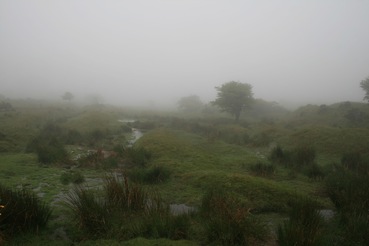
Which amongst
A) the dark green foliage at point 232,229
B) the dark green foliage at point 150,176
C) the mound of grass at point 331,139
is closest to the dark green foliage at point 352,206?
the dark green foliage at point 232,229

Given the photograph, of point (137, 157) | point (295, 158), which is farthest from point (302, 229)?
point (137, 157)

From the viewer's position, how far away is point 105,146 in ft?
80.6

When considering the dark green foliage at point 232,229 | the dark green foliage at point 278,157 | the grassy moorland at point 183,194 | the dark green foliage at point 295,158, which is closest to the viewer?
the dark green foliage at point 232,229

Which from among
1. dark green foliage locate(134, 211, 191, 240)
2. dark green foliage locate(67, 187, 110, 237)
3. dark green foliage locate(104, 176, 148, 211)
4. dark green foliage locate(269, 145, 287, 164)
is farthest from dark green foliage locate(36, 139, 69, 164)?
dark green foliage locate(269, 145, 287, 164)

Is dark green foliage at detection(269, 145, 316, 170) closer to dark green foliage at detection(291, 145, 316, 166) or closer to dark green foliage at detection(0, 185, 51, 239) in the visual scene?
dark green foliage at detection(291, 145, 316, 166)

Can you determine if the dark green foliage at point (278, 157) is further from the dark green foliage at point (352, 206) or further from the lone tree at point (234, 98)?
the lone tree at point (234, 98)

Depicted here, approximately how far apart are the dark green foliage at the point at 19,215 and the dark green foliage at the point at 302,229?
664 centimetres

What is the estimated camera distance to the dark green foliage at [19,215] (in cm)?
754

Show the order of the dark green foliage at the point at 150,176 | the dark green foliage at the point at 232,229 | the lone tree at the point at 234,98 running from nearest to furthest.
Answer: the dark green foliage at the point at 232,229 < the dark green foliage at the point at 150,176 < the lone tree at the point at 234,98

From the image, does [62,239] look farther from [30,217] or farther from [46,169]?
[46,169]

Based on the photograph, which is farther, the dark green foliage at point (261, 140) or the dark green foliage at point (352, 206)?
the dark green foliage at point (261, 140)

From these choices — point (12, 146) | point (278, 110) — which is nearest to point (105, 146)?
point (12, 146)

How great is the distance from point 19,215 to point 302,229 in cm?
743

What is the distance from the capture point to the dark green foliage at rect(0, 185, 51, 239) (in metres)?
7.54
